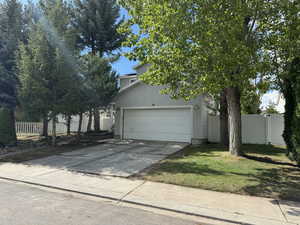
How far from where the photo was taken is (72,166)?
22.5 feet

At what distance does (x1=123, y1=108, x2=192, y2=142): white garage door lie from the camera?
39.2 feet

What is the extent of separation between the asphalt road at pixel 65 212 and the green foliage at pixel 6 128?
7.66m

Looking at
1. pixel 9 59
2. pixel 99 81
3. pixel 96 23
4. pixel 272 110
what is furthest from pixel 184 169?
pixel 272 110

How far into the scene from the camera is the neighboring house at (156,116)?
11719mm

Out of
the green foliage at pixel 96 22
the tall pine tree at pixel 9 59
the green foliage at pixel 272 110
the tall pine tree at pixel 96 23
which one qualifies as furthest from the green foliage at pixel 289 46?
the green foliage at pixel 272 110

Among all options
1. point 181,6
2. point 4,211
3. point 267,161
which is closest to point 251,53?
point 181,6

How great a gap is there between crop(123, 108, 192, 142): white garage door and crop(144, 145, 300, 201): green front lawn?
4.41 meters

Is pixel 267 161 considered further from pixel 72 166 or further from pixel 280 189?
pixel 72 166

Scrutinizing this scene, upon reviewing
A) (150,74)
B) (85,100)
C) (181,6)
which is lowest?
(85,100)

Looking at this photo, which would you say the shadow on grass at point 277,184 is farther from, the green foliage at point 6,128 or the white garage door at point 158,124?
the green foliage at point 6,128

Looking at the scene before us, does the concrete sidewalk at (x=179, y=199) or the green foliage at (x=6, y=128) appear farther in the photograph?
the green foliage at (x=6, y=128)

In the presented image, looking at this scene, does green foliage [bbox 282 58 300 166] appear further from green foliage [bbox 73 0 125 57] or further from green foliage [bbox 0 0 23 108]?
green foliage [bbox 73 0 125 57]

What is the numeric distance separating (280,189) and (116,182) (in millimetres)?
3981

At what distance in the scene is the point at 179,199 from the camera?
163 inches
